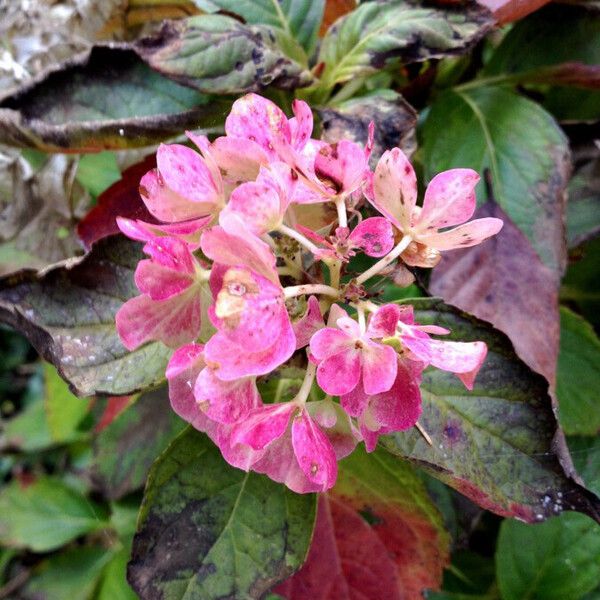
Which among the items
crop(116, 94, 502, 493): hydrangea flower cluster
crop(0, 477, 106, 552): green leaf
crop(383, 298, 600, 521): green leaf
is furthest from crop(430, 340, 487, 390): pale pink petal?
crop(0, 477, 106, 552): green leaf

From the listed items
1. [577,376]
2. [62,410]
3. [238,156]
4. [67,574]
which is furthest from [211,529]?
[67,574]

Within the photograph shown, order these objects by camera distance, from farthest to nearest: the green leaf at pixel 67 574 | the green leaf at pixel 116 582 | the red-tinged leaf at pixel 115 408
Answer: the green leaf at pixel 67 574
the green leaf at pixel 116 582
the red-tinged leaf at pixel 115 408

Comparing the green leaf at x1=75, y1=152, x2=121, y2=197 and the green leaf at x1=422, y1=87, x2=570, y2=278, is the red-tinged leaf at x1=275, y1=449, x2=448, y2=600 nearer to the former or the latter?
the green leaf at x1=422, y1=87, x2=570, y2=278

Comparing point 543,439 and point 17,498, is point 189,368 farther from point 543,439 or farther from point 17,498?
point 17,498

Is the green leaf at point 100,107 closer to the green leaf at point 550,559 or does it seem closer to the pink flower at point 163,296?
the pink flower at point 163,296

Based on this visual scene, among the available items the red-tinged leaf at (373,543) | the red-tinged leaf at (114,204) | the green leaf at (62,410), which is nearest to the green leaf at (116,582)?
the green leaf at (62,410)

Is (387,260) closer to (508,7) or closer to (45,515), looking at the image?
(508,7)
